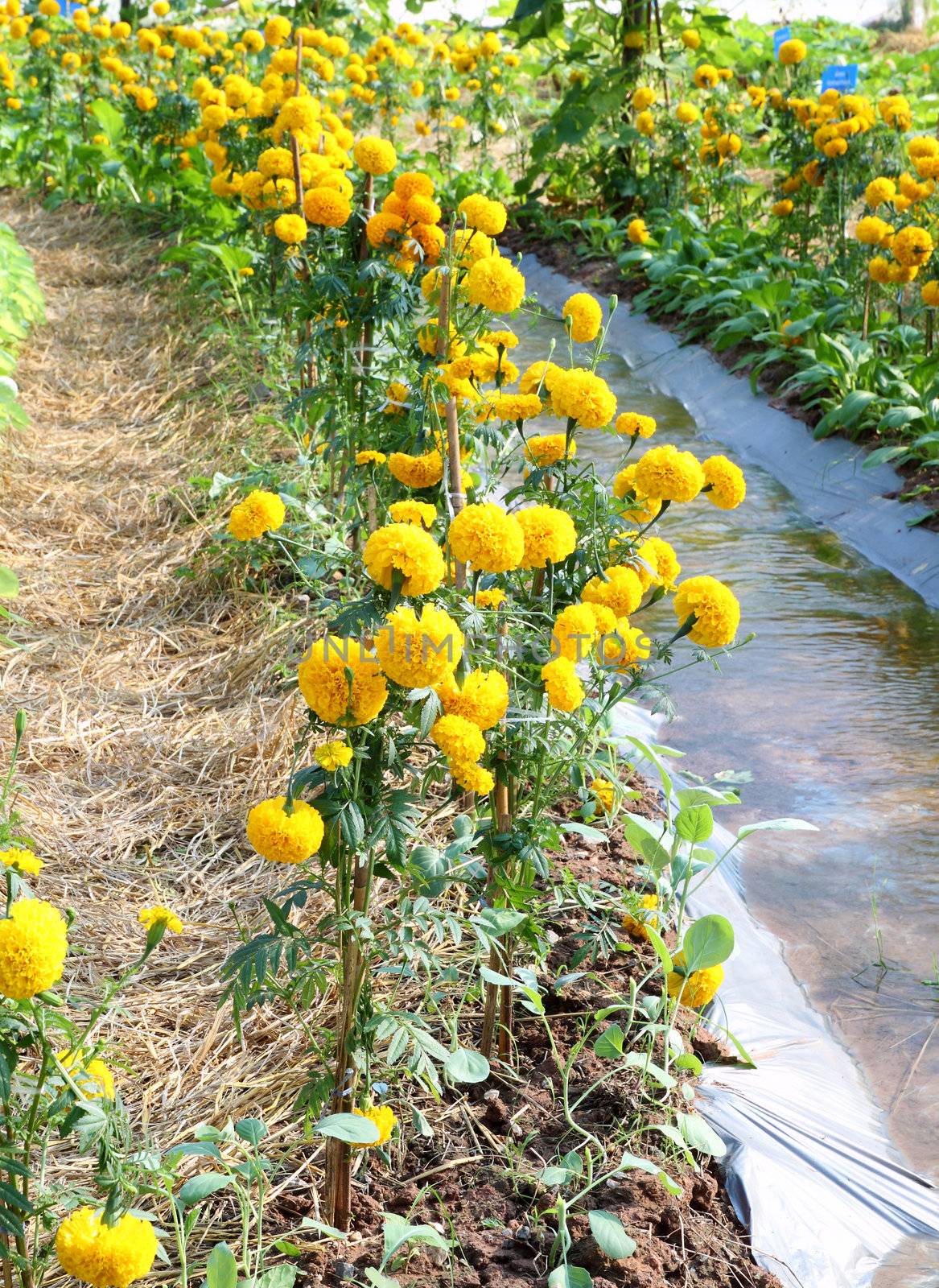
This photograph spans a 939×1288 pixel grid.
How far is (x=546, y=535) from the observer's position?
4.93ft

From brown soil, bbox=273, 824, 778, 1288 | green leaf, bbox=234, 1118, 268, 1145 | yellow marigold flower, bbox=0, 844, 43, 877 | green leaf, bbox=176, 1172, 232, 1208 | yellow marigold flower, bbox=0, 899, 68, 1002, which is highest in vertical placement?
yellow marigold flower, bbox=0, 899, 68, 1002

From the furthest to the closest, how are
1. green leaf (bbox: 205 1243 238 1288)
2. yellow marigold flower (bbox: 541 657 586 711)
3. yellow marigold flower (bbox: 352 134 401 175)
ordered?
yellow marigold flower (bbox: 352 134 401 175) → yellow marigold flower (bbox: 541 657 586 711) → green leaf (bbox: 205 1243 238 1288)

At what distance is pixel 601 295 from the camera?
23.4 ft

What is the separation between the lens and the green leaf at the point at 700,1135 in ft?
5.12

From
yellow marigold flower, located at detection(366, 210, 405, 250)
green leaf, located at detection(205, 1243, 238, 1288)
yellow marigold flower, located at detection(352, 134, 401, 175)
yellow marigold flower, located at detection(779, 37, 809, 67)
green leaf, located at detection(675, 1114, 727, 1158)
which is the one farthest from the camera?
yellow marigold flower, located at detection(779, 37, 809, 67)

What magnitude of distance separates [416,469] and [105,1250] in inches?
43.8

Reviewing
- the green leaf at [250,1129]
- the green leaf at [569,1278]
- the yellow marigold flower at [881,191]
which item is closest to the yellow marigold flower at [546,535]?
the green leaf at [250,1129]

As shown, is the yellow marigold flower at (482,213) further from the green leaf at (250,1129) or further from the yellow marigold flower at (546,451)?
the green leaf at (250,1129)

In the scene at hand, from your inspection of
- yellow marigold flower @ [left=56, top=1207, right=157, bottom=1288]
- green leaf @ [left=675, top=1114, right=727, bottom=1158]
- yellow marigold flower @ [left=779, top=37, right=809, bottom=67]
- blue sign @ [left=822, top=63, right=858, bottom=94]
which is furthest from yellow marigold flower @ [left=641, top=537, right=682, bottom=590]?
blue sign @ [left=822, top=63, right=858, bottom=94]

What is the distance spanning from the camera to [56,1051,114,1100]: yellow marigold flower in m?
1.23

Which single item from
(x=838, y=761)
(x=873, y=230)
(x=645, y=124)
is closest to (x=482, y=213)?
(x=838, y=761)

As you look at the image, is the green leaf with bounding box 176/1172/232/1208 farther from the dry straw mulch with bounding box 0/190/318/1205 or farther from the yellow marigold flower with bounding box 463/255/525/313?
the yellow marigold flower with bounding box 463/255/525/313

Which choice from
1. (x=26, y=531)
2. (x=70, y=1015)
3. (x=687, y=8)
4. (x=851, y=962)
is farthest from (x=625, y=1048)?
(x=687, y=8)

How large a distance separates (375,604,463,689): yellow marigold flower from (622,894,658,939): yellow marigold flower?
2.58 feet
